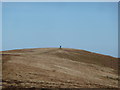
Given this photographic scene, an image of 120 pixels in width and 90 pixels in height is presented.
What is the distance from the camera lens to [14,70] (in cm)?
1430

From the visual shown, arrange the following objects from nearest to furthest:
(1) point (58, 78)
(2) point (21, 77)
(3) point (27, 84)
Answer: (3) point (27, 84) < (2) point (21, 77) < (1) point (58, 78)

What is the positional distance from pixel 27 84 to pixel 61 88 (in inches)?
85.5

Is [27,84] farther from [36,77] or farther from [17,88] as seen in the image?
[36,77]

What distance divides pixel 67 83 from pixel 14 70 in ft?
14.3

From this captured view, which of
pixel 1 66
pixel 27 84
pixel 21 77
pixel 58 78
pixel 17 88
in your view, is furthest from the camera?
pixel 1 66

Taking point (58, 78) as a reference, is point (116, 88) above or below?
below

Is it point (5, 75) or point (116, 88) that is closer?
point (5, 75)

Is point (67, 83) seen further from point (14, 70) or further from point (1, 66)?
point (1, 66)

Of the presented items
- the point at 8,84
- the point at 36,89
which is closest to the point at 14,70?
the point at 8,84

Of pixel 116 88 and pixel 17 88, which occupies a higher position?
pixel 17 88

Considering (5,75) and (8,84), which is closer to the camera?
(8,84)

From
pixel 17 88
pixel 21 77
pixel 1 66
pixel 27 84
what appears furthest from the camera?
pixel 1 66

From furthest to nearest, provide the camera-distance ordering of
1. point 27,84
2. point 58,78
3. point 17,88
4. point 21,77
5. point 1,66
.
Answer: point 1,66 → point 58,78 → point 21,77 → point 27,84 → point 17,88

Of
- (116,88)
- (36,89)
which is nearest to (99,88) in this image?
(116,88)
